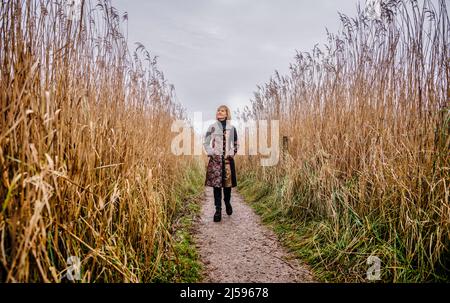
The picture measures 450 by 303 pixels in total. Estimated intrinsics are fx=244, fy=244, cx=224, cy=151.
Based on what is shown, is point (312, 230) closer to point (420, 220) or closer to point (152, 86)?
point (420, 220)

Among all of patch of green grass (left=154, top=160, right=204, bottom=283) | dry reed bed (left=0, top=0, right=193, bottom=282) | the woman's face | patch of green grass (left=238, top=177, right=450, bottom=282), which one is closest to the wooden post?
the woman's face

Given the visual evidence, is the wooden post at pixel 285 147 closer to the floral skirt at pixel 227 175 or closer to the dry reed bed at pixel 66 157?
the floral skirt at pixel 227 175

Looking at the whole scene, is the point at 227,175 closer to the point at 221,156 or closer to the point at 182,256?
the point at 221,156

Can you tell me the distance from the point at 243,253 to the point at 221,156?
4.75 feet

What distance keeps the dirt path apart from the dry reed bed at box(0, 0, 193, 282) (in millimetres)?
422

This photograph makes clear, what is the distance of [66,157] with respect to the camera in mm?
1253

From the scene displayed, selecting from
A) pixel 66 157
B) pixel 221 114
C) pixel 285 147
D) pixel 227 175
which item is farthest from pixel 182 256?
pixel 285 147

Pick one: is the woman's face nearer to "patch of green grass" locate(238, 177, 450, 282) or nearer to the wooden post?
the wooden post

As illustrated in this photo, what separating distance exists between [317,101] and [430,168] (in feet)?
5.75

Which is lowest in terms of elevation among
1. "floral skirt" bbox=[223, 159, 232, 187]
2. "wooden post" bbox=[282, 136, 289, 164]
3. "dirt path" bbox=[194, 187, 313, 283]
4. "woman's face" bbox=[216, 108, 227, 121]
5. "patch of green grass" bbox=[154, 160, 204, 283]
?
"dirt path" bbox=[194, 187, 313, 283]

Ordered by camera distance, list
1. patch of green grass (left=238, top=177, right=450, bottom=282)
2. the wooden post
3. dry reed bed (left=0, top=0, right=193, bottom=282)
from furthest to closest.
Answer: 1. the wooden post
2. patch of green grass (left=238, top=177, right=450, bottom=282)
3. dry reed bed (left=0, top=0, right=193, bottom=282)

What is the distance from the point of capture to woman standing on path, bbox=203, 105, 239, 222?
126 inches

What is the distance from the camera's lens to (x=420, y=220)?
1.58m

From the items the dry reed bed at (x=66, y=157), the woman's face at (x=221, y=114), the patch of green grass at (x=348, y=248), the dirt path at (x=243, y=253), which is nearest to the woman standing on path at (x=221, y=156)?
the woman's face at (x=221, y=114)
